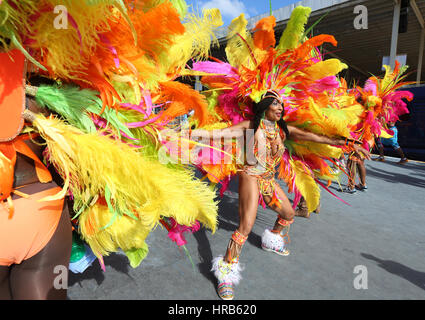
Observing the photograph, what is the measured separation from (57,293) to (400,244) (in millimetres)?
2987

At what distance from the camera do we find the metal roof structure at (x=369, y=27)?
337 inches

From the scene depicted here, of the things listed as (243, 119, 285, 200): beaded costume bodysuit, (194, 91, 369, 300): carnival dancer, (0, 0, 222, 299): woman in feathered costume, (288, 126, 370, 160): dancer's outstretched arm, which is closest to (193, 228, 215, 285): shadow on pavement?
(194, 91, 369, 300): carnival dancer

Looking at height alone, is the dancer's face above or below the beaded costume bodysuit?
above

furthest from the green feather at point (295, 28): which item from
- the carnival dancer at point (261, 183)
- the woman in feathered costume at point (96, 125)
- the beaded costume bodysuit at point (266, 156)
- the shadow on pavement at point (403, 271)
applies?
the shadow on pavement at point (403, 271)

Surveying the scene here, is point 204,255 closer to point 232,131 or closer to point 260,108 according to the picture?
point 232,131

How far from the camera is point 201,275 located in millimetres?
2014

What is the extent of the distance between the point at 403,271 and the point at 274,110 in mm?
1690

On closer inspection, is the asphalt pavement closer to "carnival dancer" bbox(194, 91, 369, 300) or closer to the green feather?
"carnival dancer" bbox(194, 91, 369, 300)

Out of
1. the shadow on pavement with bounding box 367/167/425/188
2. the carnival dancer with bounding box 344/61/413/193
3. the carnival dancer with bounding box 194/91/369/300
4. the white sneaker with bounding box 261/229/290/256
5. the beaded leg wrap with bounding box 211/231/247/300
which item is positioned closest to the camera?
the beaded leg wrap with bounding box 211/231/247/300

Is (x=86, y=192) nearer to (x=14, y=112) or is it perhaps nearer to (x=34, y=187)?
(x=34, y=187)

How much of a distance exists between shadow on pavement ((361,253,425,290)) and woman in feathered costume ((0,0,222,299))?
1.88 m

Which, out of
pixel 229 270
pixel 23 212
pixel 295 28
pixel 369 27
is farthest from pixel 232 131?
pixel 369 27

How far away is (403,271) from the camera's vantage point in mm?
2193

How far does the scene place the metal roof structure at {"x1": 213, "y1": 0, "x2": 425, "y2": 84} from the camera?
8.56m
